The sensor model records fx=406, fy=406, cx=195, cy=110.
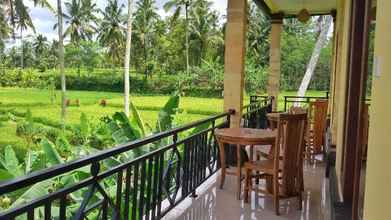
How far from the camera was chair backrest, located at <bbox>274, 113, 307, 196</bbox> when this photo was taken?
3.47 meters

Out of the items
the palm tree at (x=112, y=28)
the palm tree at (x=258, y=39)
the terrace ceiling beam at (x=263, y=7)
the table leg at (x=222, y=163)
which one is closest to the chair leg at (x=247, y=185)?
the table leg at (x=222, y=163)

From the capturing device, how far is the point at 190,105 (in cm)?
2572

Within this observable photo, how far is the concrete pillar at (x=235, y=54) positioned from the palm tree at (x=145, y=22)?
25633 mm

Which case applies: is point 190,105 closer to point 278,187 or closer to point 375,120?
point 278,187

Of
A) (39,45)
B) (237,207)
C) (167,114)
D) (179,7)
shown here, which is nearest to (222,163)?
(237,207)

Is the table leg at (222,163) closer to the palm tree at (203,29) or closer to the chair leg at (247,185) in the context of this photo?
the chair leg at (247,185)

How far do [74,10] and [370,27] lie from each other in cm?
2771

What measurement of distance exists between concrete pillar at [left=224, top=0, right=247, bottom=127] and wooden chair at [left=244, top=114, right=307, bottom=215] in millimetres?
1459

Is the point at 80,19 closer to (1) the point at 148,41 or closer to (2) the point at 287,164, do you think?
(1) the point at 148,41

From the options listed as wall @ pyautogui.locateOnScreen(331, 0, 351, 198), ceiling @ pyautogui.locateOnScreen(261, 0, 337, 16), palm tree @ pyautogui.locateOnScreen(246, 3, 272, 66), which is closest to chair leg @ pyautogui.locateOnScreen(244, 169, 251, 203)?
wall @ pyautogui.locateOnScreen(331, 0, 351, 198)

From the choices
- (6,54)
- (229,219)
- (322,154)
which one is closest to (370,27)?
(229,219)

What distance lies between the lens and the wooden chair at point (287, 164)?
11.4 feet

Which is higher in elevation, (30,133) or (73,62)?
(73,62)

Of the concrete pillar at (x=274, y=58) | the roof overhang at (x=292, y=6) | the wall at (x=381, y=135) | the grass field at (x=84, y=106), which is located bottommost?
the grass field at (x=84, y=106)
